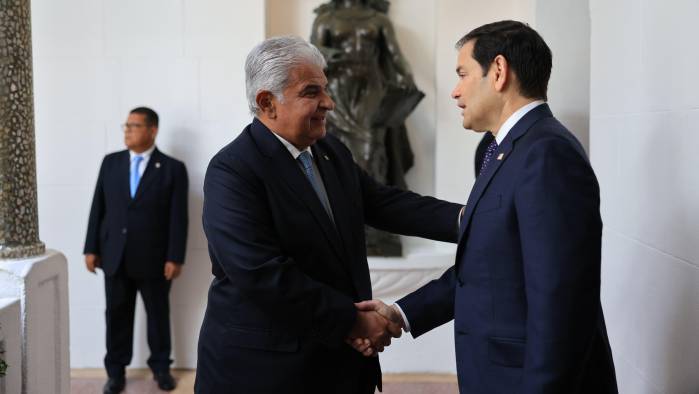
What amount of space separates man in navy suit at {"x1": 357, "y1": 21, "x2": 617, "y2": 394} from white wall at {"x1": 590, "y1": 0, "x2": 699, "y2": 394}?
0.52 metres

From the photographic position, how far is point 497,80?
1717 millimetres

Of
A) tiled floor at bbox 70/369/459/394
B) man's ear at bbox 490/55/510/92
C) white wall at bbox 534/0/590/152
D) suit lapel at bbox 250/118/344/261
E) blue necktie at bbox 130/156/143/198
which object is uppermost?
white wall at bbox 534/0/590/152

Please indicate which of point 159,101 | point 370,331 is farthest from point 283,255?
point 159,101

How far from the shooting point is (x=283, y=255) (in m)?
1.94

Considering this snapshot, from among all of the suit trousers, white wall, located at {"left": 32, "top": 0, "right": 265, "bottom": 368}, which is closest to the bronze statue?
white wall, located at {"left": 32, "top": 0, "right": 265, "bottom": 368}

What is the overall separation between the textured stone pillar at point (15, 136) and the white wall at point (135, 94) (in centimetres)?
159

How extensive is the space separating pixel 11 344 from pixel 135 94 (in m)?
2.27

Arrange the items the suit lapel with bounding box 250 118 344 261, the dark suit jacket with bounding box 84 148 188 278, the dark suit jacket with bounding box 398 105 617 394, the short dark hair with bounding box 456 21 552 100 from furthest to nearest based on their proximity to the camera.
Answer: the dark suit jacket with bounding box 84 148 188 278 < the suit lapel with bounding box 250 118 344 261 < the short dark hair with bounding box 456 21 552 100 < the dark suit jacket with bounding box 398 105 617 394

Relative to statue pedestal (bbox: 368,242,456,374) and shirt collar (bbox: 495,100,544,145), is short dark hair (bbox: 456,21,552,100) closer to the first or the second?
shirt collar (bbox: 495,100,544,145)

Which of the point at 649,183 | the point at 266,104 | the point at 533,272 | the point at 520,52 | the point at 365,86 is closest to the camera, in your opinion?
the point at 533,272

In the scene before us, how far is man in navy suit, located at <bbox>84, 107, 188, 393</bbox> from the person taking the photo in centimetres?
450

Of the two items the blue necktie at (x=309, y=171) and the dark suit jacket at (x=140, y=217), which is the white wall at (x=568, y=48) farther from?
the blue necktie at (x=309, y=171)

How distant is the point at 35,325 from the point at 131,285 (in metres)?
Result: 1.45

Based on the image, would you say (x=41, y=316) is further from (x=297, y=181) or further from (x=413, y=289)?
(x=413, y=289)
